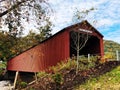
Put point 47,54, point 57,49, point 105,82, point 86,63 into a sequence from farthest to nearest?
point 47,54, point 57,49, point 86,63, point 105,82

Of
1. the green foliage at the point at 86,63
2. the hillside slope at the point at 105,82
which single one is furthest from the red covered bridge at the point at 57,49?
the hillside slope at the point at 105,82

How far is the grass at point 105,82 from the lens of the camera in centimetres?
1189

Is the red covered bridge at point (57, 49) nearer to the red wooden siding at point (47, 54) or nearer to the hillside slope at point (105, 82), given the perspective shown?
the red wooden siding at point (47, 54)

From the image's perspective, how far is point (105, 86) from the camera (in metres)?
12.0

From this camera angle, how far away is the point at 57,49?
22375mm

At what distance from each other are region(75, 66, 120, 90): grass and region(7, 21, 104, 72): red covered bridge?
784 cm

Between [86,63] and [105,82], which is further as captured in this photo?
[86,63]

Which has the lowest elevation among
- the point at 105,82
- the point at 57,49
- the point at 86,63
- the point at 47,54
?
the point at 105,82

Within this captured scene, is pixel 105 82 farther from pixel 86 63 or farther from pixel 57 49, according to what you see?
pixel 57 49

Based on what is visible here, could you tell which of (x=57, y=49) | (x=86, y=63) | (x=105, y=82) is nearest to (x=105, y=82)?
(x=105, y=82)

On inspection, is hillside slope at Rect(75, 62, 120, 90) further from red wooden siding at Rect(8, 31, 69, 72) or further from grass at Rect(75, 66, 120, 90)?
red wooden siding at Rect(8, 31, 69, 72)

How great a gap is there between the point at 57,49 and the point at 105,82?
33.1ft

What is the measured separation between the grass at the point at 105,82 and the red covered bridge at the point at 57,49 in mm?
7837

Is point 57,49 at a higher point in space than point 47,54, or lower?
higher
